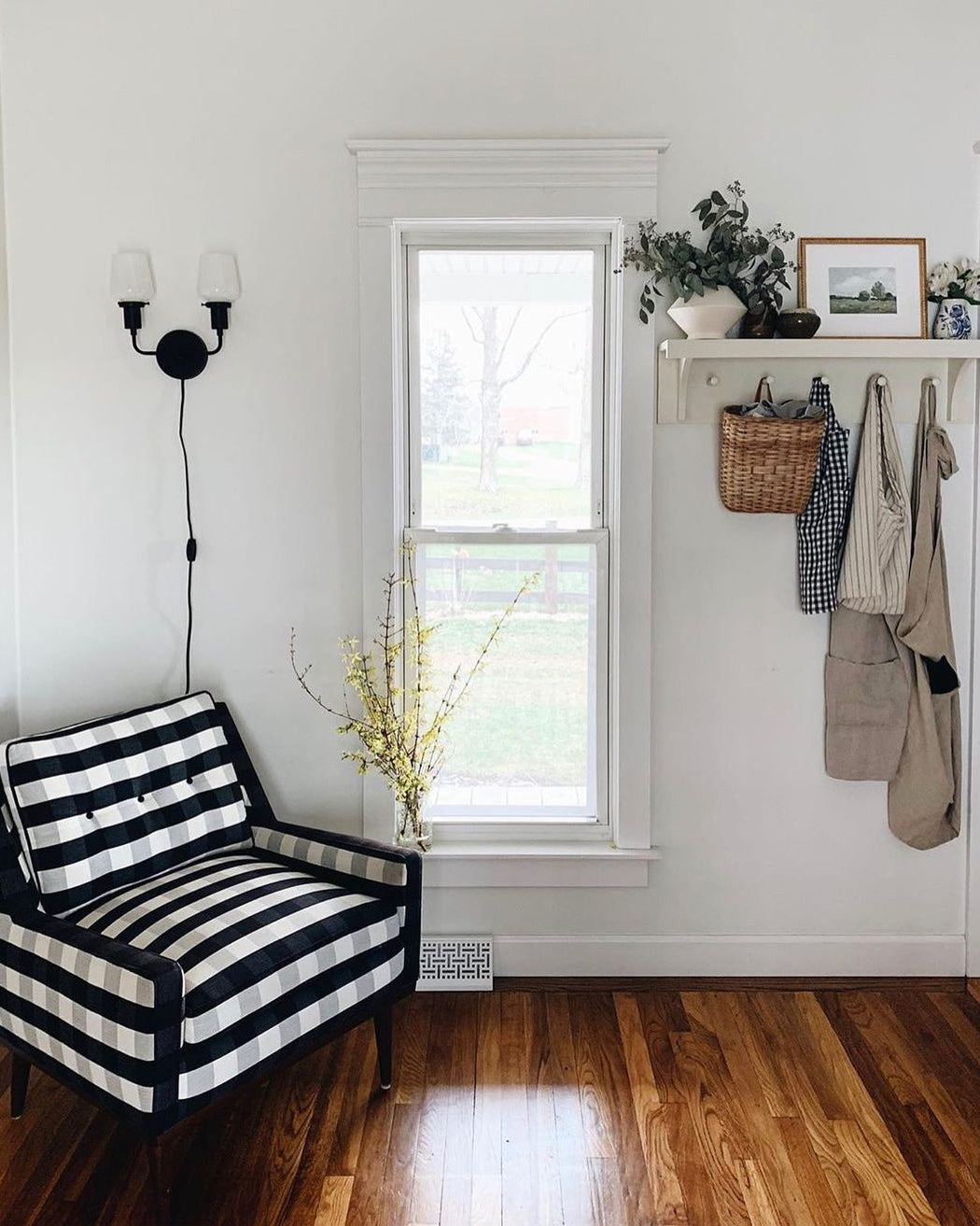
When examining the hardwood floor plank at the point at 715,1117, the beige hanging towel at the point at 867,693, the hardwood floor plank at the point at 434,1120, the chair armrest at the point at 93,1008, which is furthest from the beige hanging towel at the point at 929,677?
the chair armrest at the point at 93,1008

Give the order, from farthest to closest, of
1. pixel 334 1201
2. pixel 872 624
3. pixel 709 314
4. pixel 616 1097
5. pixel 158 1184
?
pixel 872 624 < pixel 709 314 < pixel 616 1097 < pixel 334 1201 < pixel 158 1184

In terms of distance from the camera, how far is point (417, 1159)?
2201mm

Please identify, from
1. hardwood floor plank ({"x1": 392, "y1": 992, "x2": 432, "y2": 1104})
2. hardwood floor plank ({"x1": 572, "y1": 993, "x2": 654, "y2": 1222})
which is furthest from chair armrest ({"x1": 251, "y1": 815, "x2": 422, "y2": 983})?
hardwood floor plank ({"x1": 572, "y1": 993, "x2": 654, "y2": 1222})

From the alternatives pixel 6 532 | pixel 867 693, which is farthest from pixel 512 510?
pixel 6 532

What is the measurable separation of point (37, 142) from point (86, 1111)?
230 centimetres

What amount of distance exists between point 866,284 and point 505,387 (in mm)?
961

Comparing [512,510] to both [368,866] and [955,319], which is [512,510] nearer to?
[368,866]

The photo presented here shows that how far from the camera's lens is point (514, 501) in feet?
9.66

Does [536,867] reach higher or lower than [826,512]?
lower

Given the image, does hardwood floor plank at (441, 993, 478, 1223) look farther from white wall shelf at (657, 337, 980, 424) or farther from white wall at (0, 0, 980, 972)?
white wall shelf at (657, 337, 980, 424)

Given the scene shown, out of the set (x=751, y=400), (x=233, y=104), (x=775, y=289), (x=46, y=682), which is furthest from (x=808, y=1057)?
(x=233, y=104)

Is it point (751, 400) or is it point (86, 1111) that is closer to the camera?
point (86, 1111)

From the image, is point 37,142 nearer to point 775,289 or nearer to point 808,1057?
point 775,289

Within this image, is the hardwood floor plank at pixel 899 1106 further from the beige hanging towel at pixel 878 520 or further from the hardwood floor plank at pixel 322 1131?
the hardwood floor plank at pixel 322 1131
